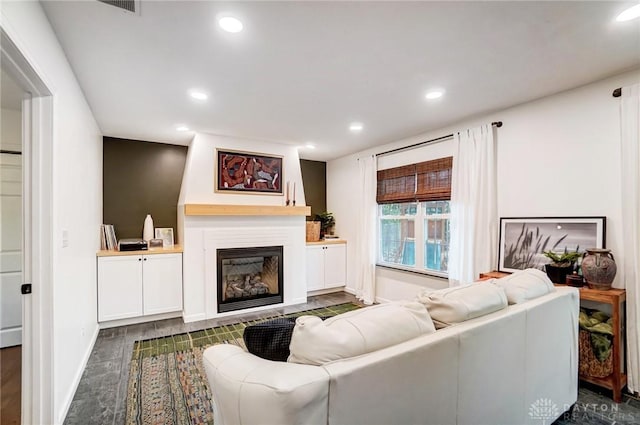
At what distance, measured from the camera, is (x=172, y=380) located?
96.0 inches

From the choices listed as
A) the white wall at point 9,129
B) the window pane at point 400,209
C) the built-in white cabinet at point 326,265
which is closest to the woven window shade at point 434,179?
the window pane at point 400,209

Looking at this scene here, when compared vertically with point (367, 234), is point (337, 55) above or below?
above

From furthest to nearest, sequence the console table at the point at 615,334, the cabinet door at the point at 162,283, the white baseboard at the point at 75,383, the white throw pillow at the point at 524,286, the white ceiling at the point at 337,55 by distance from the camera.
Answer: the cabinet door at the point at 162,283 → the console table at the point at 615,334 → the white baseboard at the point at 75,383 → the white throw pillow at the point at 524,286 → the white ceiling at the point at 337,55

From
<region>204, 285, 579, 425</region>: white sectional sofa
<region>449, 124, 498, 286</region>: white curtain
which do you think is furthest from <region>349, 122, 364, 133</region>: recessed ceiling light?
<region>204, 285, 579, 425</region>: white sectional sofa

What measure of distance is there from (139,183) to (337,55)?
360 centimetres

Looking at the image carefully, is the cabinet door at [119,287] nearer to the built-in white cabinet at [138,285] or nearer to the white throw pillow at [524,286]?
the built-in white cabinet at [138,285]

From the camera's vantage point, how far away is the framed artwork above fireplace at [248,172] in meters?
4.15

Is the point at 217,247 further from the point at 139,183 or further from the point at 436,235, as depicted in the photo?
the point at 436,235

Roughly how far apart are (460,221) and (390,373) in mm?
2717

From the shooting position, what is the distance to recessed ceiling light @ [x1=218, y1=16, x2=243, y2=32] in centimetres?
168

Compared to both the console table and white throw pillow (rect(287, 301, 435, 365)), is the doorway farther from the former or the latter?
the console table

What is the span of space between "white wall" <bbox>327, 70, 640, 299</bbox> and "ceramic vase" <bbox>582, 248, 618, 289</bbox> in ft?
0.74

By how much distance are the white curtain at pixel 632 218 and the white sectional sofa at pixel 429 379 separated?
2.61 ft

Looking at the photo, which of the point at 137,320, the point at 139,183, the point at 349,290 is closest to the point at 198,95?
the point at 139,183
